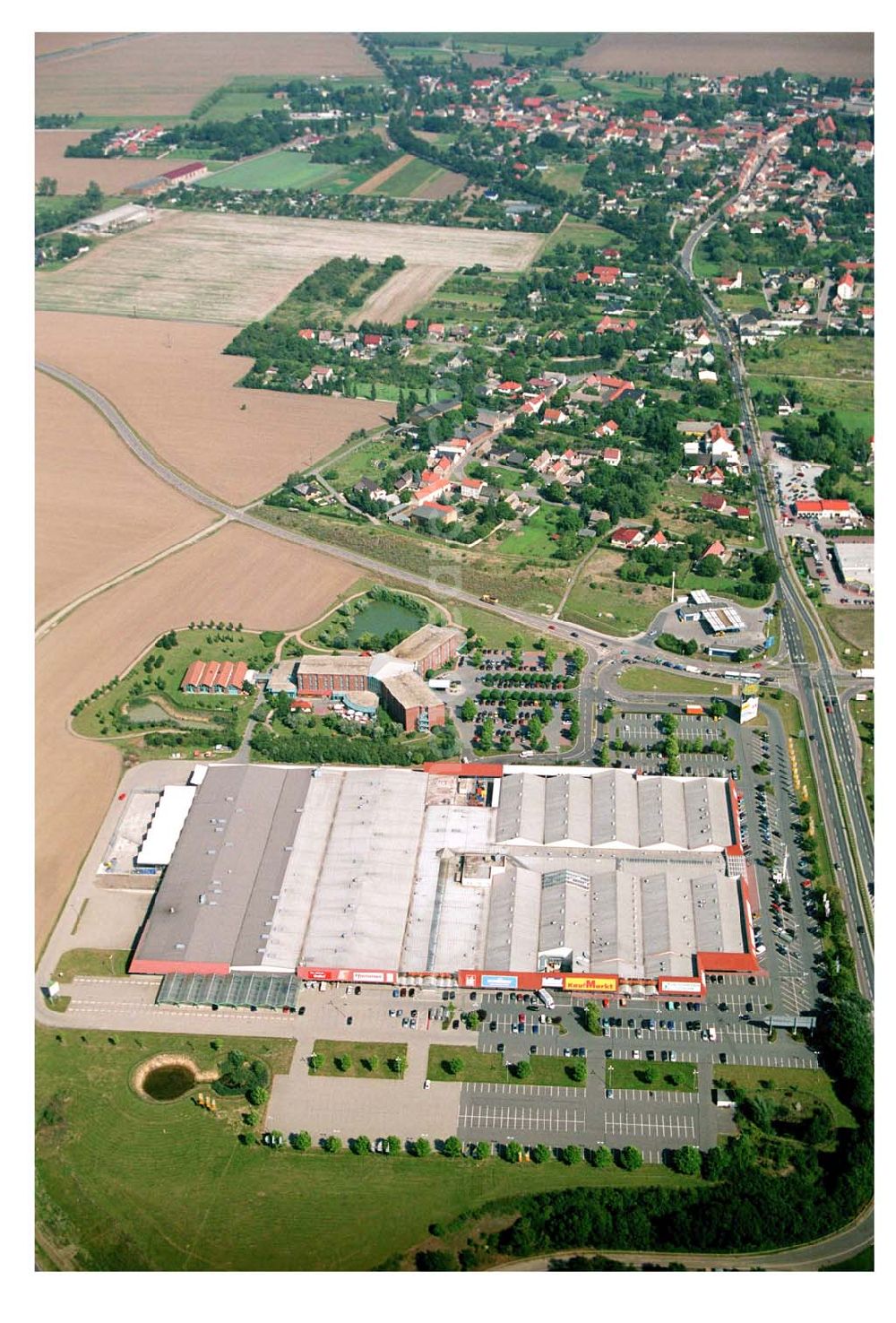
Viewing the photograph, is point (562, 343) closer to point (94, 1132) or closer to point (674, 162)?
point (674, 162)

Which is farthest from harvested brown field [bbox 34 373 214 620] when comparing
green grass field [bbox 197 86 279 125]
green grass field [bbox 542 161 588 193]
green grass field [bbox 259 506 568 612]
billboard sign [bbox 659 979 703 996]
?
green grass field [bbox 197 86 279 125]

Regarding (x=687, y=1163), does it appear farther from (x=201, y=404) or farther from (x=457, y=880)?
(x=201, y=404)

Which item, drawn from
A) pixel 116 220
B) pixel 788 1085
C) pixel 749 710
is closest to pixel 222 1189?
pixel 788 1085

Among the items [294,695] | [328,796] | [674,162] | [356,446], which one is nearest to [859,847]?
[328,796]

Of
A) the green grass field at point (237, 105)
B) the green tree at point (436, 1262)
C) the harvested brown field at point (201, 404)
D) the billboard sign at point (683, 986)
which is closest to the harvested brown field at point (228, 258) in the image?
the harvested brown field at point (201, 404)

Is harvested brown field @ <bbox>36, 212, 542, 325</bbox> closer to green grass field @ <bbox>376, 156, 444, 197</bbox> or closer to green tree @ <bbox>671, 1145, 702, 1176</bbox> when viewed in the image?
green grass field @ <bbox>376, 156, 444, 197</bbox>

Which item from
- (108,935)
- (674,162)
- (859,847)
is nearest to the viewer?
(108,935)

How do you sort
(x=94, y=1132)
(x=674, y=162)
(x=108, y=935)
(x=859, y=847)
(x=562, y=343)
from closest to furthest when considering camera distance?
(x=94, y=1132), (x=108, y=935), (x=859, y=847), (x=562, y=343), (x=674, y=162)
